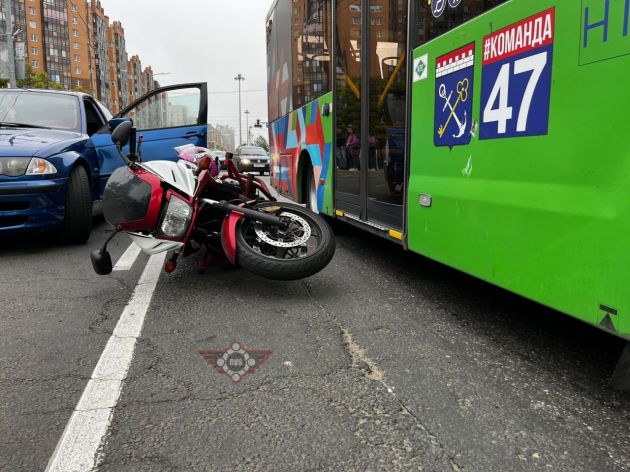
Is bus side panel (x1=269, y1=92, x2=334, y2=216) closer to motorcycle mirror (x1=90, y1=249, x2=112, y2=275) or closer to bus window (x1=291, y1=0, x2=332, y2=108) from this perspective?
bus window (x1=291, y1=0, x2=332, y2=108)

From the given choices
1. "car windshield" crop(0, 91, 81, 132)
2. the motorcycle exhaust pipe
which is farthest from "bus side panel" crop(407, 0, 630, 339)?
"car windshield" crop(0, 91, 81, 132)

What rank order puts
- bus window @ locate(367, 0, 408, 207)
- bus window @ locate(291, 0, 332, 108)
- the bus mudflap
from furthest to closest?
bus window @ locate(291, 0, 332, 108)
bus window @ locate(367, 0, 408, 207)
the bus mudflap

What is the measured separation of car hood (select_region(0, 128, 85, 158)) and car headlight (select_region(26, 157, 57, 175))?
6 cm

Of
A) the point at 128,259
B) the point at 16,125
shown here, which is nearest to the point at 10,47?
the point at 16,125

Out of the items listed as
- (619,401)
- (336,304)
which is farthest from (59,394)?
(619,401)

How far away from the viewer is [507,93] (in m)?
2.49

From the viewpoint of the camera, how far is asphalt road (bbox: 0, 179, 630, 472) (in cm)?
185

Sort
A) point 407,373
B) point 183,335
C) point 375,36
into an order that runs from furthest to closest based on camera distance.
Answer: point 375,36, point 183,335, point 407,373

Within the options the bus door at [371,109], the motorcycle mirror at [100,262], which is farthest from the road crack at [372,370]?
the motorcycle mirror at [100,262]

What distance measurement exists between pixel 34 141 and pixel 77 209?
2.76 feet

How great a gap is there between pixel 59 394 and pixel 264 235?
1.96m

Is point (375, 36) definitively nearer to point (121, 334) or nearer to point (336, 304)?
point (336, 304)

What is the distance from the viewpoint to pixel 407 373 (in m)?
2.51

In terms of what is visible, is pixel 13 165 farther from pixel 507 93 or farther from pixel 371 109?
pixel 507 93
